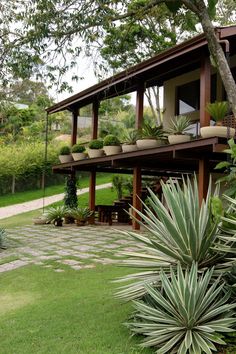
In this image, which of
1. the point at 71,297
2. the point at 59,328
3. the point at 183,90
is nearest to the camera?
the point at 59,328

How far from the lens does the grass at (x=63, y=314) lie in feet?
14.3

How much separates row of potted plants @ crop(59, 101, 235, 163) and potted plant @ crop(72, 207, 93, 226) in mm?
2146

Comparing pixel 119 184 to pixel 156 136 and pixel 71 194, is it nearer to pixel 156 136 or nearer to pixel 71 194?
pixel 71 194

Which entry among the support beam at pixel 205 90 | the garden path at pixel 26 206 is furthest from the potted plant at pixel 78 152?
the support beam at pixel 205 90

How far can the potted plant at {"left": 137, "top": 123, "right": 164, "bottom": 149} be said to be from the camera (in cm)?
1234

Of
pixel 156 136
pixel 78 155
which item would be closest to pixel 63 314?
pixel 156 136

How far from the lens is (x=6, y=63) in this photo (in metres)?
6.98

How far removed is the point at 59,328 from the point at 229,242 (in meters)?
2.19

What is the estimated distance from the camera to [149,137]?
12453mm

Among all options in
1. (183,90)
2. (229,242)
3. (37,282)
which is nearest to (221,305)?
(229,242)

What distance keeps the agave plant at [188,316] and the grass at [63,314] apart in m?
0.25

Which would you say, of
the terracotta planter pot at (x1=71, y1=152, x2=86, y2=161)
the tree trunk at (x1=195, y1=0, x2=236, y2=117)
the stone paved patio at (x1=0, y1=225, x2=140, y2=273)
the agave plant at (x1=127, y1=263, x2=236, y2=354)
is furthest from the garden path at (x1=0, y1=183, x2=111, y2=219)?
the agave plant at (x1=127, y1=263, x2=236, y2=354)

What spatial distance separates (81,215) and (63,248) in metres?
6.08

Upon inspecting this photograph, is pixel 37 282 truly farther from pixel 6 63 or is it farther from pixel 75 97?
pixel 75 97
